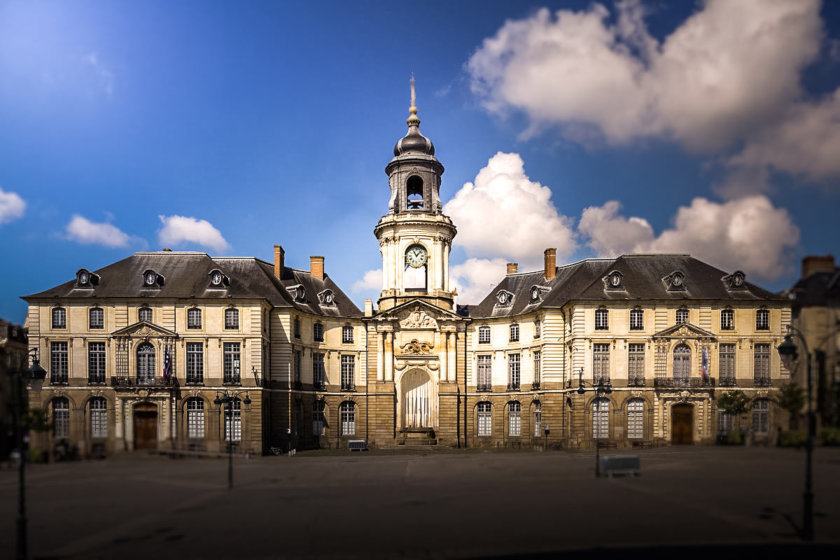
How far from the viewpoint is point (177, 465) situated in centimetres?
2398

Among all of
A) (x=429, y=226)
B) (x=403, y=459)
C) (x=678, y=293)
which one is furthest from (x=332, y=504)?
(x=429, y=226)

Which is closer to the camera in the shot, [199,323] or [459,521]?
[459,521]

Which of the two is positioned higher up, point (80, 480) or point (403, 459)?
point (80, 480)

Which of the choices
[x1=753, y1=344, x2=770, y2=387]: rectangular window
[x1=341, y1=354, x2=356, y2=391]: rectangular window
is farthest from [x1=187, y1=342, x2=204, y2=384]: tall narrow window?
[x1=753, y1=344, x2=770, y2=387]: rectangular window

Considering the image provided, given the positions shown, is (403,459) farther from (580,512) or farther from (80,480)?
(80,480)

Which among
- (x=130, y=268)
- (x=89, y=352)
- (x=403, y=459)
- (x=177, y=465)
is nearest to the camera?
(x=177, y=465)

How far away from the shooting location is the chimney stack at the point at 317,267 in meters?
65.3

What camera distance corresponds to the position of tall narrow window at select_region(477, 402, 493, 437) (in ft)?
194

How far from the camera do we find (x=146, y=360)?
167 ft

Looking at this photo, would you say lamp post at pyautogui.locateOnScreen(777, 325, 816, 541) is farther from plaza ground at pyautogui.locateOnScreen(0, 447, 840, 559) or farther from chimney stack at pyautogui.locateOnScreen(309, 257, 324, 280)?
chimney stack at pyautogui.locateOnScreen(309, 257, 324, 280)

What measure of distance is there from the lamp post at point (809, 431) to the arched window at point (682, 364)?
31667mm

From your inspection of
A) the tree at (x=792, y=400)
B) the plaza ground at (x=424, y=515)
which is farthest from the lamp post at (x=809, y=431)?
the tree at (x=792, y=400)

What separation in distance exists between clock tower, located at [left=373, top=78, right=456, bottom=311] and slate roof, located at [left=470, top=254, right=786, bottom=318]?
5.26 m

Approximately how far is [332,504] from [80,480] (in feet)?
28.7
